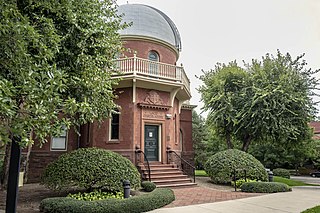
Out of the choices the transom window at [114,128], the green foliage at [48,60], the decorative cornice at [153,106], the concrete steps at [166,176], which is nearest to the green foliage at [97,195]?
the green foliage at [48,60]

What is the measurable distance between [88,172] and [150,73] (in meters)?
6.85

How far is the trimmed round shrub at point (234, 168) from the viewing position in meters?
12.9

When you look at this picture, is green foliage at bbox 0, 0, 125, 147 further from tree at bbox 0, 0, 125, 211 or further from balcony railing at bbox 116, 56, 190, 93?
balcony railing at bbox 116, 56, 190, 93

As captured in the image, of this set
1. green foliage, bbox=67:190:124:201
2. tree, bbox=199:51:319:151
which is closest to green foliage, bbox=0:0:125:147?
green foliage, bbox=67:190:124:201

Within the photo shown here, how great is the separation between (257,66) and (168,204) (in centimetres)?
1312

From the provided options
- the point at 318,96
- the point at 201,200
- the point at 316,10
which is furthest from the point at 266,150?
the point at 201,200

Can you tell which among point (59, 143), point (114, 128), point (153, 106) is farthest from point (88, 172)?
point (59, 143)

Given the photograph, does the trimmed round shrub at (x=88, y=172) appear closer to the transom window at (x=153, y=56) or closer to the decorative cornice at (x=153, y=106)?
the decorative cornice at (x=153, y=106)

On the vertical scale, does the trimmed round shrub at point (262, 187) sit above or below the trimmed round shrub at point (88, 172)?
below

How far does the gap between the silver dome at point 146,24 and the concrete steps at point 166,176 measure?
25.7 ft

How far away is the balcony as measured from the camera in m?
13.1

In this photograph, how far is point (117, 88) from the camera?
45.6ft

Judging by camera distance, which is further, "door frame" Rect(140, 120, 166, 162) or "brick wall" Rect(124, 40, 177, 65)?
"brick wall" Rect(124, 40, 177, 65)

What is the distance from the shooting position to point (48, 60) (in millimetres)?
6008
